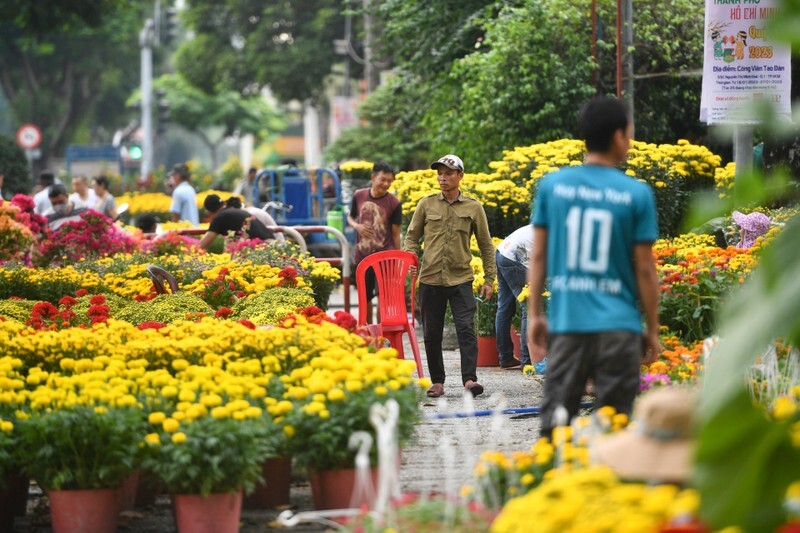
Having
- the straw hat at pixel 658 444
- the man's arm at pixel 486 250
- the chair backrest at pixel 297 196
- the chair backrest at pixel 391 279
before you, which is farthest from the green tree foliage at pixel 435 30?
the straw hat at pixel 658 444

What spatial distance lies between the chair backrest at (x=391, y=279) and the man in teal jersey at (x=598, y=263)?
17.9 ft

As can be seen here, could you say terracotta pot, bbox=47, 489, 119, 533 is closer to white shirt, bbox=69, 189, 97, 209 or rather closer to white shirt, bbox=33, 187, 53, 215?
white shirt, bbox=69, 189, 97, 209

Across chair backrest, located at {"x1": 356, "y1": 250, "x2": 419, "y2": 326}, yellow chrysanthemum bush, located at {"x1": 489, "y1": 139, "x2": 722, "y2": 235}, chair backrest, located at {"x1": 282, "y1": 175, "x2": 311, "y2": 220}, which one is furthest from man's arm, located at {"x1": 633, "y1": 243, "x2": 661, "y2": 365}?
chair backrest, located at {"x1": 282, "y1": 175, "x2": 311, "y2": 220}

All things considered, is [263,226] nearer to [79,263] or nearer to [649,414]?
Answer: [79,263]

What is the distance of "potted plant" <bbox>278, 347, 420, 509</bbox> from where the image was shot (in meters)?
Result: 6.34

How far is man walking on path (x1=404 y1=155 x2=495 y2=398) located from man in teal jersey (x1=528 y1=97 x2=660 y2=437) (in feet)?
15.3

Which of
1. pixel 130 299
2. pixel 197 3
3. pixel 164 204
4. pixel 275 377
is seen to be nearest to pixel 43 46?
pixel 197 3

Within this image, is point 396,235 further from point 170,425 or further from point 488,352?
point 170,425

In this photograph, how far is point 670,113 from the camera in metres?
18.7

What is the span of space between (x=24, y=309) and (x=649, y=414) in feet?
25.3

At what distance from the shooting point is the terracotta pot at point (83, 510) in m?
6.23

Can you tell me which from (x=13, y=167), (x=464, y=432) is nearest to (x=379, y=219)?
(x=464, y=432)

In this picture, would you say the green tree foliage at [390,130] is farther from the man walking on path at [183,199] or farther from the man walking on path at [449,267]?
the man walking on path at [449,267]

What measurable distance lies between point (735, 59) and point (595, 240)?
7.01 meters
